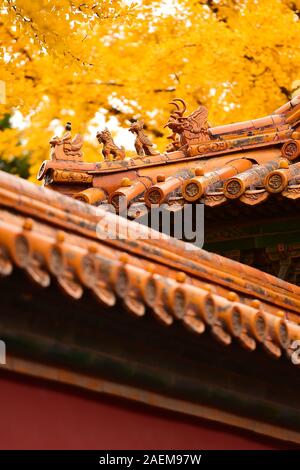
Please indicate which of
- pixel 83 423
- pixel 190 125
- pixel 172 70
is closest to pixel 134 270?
pixel 83 423

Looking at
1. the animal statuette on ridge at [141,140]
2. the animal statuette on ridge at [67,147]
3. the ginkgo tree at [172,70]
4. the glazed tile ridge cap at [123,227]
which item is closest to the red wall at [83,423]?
the glazed tile ridge cap at [123,227]

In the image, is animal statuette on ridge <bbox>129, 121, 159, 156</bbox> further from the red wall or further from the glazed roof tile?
the red wall

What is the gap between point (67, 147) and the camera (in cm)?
929

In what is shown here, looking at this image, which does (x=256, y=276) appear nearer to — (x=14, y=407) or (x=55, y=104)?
(x=14, y=407)

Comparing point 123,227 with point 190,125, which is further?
point 190,125

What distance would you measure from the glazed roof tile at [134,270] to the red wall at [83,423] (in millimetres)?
541

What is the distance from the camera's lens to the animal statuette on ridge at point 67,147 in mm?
9234

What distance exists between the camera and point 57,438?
4.78 m

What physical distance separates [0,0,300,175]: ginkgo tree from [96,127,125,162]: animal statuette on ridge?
4.40 metres

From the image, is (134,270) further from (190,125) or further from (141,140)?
(141,140)

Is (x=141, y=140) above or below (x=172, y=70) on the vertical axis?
below

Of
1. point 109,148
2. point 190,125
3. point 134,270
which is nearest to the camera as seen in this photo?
point 134,270

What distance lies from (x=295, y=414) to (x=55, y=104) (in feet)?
36.1

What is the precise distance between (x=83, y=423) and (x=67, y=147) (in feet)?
15.3
